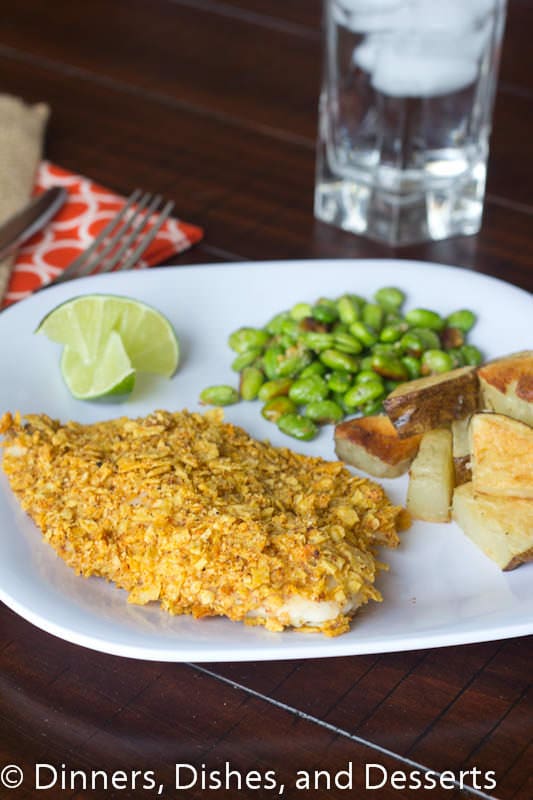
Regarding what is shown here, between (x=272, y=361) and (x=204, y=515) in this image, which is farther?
(x=272, y=361)

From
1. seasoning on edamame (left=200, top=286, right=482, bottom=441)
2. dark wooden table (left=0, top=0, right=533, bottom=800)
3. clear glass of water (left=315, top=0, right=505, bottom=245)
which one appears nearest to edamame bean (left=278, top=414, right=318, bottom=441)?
seasoning on edamame (left=200, top=286, right=482, bottom=441)

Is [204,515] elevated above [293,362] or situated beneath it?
elevated above

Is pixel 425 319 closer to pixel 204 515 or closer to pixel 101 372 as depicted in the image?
pixel 101 372

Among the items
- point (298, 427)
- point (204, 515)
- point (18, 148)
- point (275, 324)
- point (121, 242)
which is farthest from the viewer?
point (18, 148)

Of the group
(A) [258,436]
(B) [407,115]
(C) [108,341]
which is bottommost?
(A) [258,436]

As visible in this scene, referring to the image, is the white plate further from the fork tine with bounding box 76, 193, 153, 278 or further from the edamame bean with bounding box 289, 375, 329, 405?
the fork tine with bounding box 76, 193, 153, 278

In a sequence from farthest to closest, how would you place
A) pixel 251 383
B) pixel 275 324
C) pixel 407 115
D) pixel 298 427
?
pixel 407 115, pixel 275 324, pixel 251 383, pixel 298 427

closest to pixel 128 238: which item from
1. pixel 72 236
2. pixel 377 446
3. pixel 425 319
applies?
pixel 72 236
